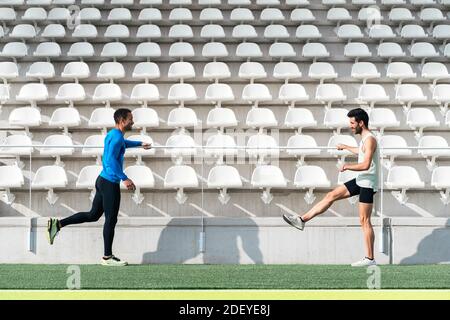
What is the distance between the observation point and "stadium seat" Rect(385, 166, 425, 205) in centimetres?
907

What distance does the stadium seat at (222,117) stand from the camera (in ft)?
32.3

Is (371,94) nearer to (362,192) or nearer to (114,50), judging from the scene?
(362,192)

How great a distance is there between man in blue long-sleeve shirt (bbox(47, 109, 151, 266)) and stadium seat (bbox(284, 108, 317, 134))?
2802mm

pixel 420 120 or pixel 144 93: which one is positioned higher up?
pixel 144 93

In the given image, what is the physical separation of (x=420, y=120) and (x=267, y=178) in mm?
2512

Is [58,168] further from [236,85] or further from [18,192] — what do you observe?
[236,85]

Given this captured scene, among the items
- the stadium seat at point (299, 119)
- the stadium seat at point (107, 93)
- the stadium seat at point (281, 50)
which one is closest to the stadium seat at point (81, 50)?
the stadium seat at point (107, 93)

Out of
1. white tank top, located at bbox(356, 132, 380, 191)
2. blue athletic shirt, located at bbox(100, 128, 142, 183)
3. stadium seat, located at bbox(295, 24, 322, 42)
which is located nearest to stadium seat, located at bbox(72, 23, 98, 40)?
stadium seat, located at bbox(295, 24, 322, 42)

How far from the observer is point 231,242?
8.26 metres

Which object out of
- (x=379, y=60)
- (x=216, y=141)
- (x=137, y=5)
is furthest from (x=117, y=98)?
(x=379, y=60)

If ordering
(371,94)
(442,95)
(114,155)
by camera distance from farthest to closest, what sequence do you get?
(442,95)
(371,94)
(114,155)

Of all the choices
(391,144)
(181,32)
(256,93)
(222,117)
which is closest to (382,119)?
(391,144)

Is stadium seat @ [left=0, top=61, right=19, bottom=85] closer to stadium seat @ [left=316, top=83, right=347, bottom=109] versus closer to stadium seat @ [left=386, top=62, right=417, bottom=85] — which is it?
stadium seat @ [left=316, top=83, right=347, bottom=109]
